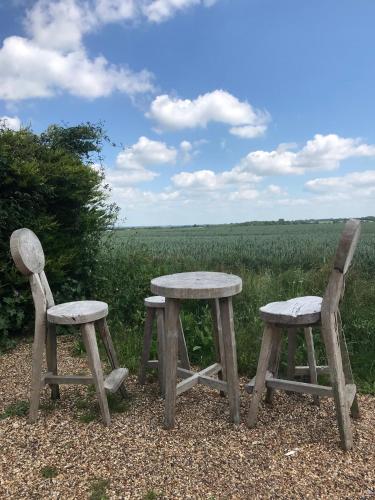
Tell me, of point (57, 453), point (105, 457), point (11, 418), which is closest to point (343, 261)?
point (105, 457)

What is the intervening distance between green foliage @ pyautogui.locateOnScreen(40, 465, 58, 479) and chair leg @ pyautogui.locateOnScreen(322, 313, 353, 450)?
1.90 metres

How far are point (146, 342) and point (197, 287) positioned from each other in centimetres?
125

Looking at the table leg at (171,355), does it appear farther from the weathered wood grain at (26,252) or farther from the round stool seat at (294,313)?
the weathered wood grain at (26,252)

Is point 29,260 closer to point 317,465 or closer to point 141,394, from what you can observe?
point 141,394

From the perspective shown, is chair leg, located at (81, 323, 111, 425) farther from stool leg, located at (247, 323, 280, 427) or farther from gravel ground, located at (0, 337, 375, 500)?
stool leg, located at (247, 323, 280, 427)

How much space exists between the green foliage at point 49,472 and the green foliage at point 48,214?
9.48ft

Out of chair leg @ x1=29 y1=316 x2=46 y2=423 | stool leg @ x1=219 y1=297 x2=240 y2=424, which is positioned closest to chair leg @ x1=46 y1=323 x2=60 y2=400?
chair leg @ x1=29 y1=316 x2=46 y2=423

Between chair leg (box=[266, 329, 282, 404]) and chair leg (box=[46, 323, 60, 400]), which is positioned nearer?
chair leg (box=[266, 329, 282, 404])

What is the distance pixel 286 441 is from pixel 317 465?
31 cm

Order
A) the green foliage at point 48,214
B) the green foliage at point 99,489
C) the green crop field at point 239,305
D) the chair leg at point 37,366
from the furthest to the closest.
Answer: the green foliage at point 48,214
the green crop field at point 239,305
the chair leg at point 37,366
the green foliage at point 99,489

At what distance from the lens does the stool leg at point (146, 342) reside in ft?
12.8

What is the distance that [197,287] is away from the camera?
117 inches

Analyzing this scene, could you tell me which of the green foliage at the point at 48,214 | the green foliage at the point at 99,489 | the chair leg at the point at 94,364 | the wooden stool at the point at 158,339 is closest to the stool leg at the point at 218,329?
the wooden stool at the point at 158,339

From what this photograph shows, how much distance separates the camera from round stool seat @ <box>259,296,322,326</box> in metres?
2.80
